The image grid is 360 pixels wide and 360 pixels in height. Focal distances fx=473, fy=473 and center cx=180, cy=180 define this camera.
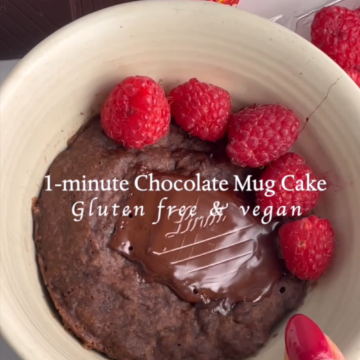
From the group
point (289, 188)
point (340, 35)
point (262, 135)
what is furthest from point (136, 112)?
point (340, 35)

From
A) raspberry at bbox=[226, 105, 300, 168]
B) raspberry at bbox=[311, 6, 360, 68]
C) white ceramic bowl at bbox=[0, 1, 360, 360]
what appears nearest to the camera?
white ceramic bowl at bbox=[0, 1, 360, 360]

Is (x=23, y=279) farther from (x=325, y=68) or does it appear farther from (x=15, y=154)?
(x=325, y=68)

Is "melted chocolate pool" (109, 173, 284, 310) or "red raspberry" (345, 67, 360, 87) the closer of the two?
"melted chocolate pool" (109, 173, 284, 310)

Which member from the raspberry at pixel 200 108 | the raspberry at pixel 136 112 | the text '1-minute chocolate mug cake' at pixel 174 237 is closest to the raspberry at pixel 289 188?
the text '1-minute chocolate mug cake' at pixel 174 237

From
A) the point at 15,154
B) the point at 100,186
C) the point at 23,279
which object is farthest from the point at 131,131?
the point at 23,279

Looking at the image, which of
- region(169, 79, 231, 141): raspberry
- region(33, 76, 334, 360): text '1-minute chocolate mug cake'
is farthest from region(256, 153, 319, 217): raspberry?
region(169, 79, 231, 141): raspberry

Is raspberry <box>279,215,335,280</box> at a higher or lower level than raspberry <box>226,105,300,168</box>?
lower

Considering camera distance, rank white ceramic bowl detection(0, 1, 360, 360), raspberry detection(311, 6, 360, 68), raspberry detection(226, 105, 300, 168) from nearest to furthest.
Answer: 1. white ceramic bowl detection(0, 1, 360, 360)
2. raspberry detection(226, 105, 300, 168)
3. raspberry detection(311, 6, 360, 68)

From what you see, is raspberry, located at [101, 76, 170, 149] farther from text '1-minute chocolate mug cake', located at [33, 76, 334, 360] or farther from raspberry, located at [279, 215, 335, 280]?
raspberry, located at [279, 215, 335, 280]

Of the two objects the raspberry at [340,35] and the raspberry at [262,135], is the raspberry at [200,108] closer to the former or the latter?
the raspberry at [262,135]
